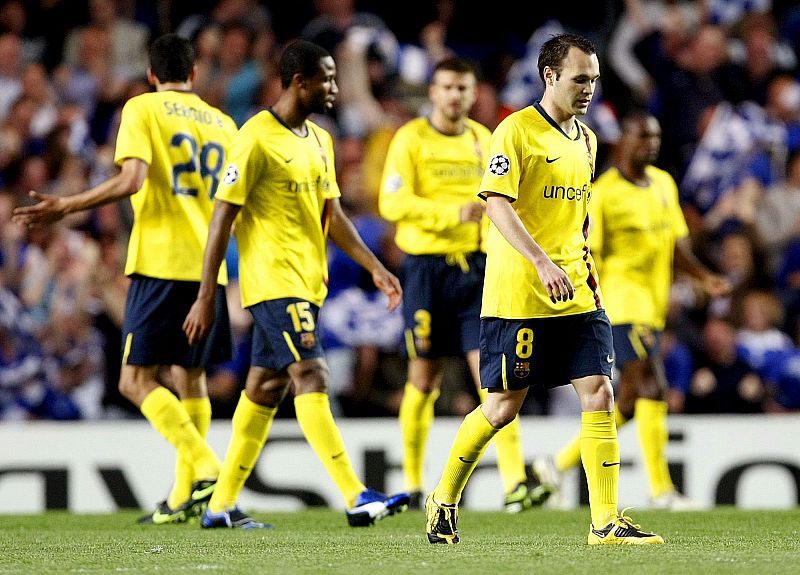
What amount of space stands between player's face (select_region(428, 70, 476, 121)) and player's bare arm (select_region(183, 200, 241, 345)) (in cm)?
202

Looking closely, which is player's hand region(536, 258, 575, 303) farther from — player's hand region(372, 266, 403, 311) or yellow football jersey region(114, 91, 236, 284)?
yellow football jersey region(114, 91, 236, 284)

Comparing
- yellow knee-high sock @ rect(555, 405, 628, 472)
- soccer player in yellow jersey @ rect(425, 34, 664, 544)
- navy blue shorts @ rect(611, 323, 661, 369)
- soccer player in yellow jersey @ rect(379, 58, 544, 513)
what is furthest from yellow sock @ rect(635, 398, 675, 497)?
soccer player in yellow jersey @ rect(425, 34, 664, 544)

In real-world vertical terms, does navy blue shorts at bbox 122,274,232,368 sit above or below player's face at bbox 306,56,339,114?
below

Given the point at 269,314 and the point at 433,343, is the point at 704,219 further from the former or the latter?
the point at 269,314

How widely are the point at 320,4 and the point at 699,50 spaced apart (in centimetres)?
358

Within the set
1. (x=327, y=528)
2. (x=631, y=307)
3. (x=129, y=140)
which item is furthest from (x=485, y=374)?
(x=631, y=307)

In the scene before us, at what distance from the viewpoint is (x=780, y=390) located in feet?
34.8

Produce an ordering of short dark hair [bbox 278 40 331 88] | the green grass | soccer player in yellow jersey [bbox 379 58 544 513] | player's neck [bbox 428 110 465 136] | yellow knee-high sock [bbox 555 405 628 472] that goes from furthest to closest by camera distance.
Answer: yellow knee-high sock [bbox 555 405 628 472] < player's neck [bbox 428 110 465 136] < soccer player in yellow jersey [bbox 379 58 544 513] < short dark hair [bbox 278 40 331 88] < the green grass

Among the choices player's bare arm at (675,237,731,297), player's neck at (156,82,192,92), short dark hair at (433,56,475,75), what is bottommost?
player's bare arm at (675,237,731,297)

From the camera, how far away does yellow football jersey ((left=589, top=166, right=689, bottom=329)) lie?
8.25 meters

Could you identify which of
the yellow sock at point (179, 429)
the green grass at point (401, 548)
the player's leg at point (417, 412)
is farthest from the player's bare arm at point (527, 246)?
the player's leg at point (417, 412)

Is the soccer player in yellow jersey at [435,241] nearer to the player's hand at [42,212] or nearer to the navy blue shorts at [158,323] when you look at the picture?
the navy blue shorts at [158,323]

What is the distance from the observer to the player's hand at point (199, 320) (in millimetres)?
6078

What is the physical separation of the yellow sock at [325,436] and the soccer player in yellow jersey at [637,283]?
2.34 metres
